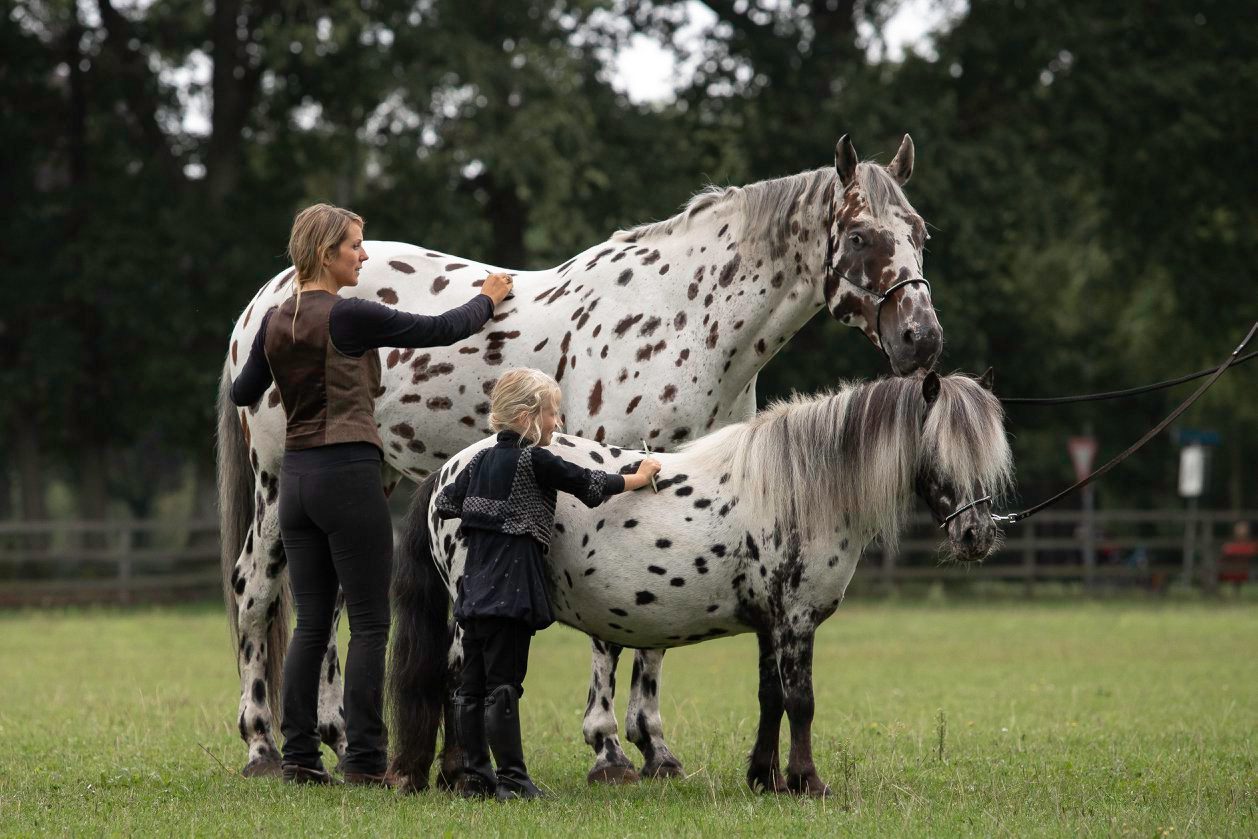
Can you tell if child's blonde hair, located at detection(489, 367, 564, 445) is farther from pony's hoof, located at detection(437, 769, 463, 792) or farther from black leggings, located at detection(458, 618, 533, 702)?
pony's hoof, located at detection(437, 769, 463, 792)

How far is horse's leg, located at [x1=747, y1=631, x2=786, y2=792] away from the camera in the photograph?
6.35 metres

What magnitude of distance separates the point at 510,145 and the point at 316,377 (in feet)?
53.3

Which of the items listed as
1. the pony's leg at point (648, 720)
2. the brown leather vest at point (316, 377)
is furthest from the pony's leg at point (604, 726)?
the brown leather vest at point (316, 377)

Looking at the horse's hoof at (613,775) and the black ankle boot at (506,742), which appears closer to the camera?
the black ankle boot at (506,742)

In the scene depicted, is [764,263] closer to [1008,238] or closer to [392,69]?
[392,69]

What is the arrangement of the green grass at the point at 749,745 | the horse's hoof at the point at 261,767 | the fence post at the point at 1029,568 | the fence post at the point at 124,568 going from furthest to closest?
the fence post at the point at 1029,568
the fence post at the point at 124,568
the horse's hoof at the point at 261,767
the green grass at the point at 749,745

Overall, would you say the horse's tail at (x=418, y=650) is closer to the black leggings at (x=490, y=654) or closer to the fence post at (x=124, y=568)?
the black leggings at (x=490, y=654)

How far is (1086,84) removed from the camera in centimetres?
2539

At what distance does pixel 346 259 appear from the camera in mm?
6574

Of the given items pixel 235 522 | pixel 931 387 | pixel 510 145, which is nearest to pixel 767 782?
pixel 931 387

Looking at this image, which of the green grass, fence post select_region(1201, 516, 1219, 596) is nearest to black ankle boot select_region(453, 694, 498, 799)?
the green grass

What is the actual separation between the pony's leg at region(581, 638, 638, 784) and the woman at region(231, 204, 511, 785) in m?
0.99

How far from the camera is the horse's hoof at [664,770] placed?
23.6 ft

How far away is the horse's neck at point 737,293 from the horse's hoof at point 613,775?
5.64ft
